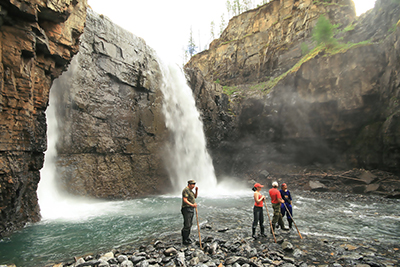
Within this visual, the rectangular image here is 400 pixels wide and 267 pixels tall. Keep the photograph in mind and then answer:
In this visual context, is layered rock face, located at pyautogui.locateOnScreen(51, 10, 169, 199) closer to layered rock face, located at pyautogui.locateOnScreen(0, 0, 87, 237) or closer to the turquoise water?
the turquoise water

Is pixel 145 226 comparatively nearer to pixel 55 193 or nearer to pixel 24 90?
pixel 24 90

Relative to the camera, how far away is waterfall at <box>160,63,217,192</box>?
2139cm

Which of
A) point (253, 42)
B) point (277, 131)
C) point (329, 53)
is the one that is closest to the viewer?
point (329, 53)

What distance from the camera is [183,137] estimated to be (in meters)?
22.6

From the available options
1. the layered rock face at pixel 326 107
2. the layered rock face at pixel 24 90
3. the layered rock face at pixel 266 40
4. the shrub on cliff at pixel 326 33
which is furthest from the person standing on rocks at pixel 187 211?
the layered rock face at pixel 266 40

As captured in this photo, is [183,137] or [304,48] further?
[304,48]

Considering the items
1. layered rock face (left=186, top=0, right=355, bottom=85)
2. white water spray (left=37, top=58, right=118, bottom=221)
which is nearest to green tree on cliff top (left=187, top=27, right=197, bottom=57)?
layered rock face (left=186, top=0, right=355, bottom=85)

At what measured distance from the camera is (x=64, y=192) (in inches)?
575

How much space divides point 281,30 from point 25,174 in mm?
36785

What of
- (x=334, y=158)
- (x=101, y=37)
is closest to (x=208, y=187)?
(x=334, y=158)

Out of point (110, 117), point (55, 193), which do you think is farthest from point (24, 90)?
point (110, 117)

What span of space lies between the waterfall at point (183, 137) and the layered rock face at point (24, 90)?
1133 cm

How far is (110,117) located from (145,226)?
35.2 feet

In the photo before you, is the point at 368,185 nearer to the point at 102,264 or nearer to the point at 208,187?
the point at 208,187
